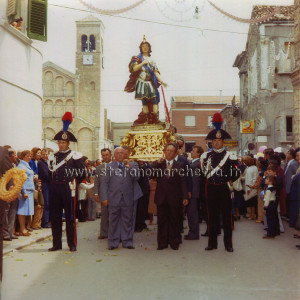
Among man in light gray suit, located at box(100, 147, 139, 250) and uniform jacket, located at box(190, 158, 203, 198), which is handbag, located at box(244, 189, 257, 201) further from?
man in light gray suit, located at box(100, 147, 139, 250)

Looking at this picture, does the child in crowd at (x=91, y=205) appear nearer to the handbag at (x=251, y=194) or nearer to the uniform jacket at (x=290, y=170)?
the handbag at (x=251, y=194)

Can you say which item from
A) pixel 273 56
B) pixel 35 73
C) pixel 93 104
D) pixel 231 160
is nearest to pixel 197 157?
pixel 231 160

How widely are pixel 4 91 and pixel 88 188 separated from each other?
11.5ft

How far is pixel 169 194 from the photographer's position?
28.7 feet

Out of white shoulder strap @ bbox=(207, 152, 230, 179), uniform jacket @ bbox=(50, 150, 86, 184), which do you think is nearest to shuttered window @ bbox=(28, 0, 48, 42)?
uniform jacket @ bbox=(50, 150, 86, 184)

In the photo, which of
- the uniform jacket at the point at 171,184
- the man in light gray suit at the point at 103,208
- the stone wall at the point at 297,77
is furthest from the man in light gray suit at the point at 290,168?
the man in light gray suit at the point at 103,208

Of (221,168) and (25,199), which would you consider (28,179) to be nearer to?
(25,199)

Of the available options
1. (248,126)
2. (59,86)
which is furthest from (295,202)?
(59,86)

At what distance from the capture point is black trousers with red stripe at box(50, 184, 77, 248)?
8391 millimetres

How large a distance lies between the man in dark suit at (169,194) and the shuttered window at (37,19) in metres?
6.37

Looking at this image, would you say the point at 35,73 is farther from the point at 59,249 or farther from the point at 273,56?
the point at 273,56

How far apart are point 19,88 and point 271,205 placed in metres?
7.91

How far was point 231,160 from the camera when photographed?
8523mm

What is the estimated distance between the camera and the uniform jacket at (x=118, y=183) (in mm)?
8883
